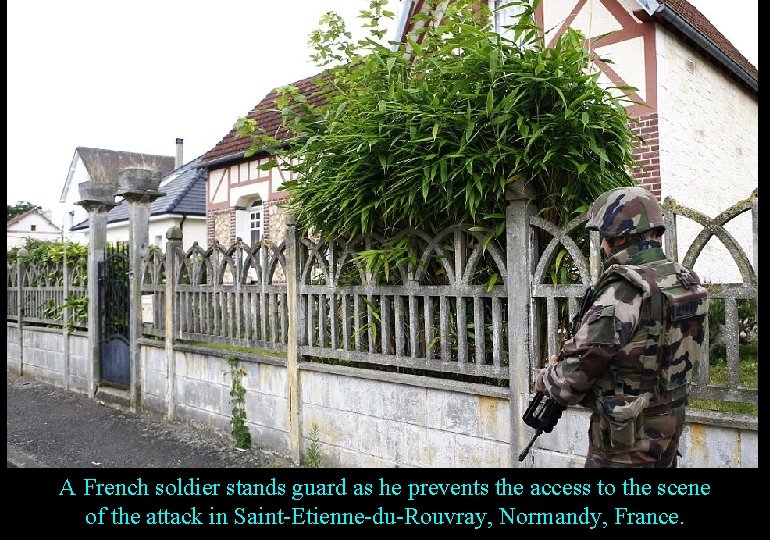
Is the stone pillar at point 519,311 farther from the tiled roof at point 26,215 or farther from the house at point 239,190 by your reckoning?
the tiled roof at point 26,215

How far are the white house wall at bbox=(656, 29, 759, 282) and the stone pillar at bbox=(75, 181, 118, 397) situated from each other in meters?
7.56

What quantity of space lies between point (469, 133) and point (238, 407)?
3.84 metres

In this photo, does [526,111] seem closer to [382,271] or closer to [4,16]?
[382,271]

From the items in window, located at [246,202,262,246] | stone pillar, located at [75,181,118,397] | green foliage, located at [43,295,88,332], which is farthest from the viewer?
window, located at [246,202,262,246]

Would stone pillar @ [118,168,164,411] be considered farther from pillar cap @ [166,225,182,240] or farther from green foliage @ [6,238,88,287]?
green foliage @ [6,238,88,287]

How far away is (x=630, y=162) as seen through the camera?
4164 mm

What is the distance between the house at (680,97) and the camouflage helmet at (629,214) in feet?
13.2

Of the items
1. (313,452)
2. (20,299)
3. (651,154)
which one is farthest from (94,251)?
(651,154)

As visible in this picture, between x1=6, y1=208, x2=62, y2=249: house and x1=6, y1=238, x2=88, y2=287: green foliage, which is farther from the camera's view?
x1=6, y1=208, x2=62, y2=249: house

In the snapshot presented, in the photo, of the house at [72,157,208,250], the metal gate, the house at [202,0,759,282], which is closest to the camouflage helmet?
the house at [202,0,759,282]

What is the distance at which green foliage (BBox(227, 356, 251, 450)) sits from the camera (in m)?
6.25

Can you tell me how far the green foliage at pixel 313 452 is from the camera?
548 cm

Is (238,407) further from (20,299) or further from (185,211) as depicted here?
(185,211)
